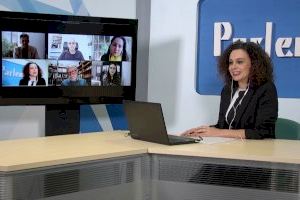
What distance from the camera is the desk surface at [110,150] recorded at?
1948 millimetres

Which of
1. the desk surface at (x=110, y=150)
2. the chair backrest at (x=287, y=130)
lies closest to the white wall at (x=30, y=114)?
the desk surface at (x=110, y=150)

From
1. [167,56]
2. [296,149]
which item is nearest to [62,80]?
[167,56]

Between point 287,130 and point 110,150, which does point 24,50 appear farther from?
point 287,130

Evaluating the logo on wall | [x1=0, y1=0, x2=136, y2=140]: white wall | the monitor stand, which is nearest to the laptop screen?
the monitor stand

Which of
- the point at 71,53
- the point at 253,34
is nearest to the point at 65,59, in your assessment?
the point at 71,53

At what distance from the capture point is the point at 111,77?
333 cm

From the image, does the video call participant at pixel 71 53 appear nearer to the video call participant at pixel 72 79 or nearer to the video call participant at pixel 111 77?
the video call participant at pixel 72 79

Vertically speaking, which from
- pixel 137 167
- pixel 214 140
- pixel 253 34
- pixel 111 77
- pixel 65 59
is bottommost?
pixel 137 167

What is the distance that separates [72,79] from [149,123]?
1032 mm

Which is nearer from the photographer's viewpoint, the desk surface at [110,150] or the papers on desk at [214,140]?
the desk surface at [110,150]

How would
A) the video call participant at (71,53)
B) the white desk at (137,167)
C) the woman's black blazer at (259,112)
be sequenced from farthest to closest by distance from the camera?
the video call participant at (71,53) < the woman's black blazer at (259,112) < the white desk at (137,167)

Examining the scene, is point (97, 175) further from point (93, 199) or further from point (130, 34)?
point (130, 34)

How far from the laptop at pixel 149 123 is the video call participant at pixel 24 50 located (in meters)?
0.92

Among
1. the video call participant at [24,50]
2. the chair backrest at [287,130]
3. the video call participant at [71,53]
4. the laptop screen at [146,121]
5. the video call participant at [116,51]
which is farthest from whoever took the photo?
the video call participant at [116,51]
